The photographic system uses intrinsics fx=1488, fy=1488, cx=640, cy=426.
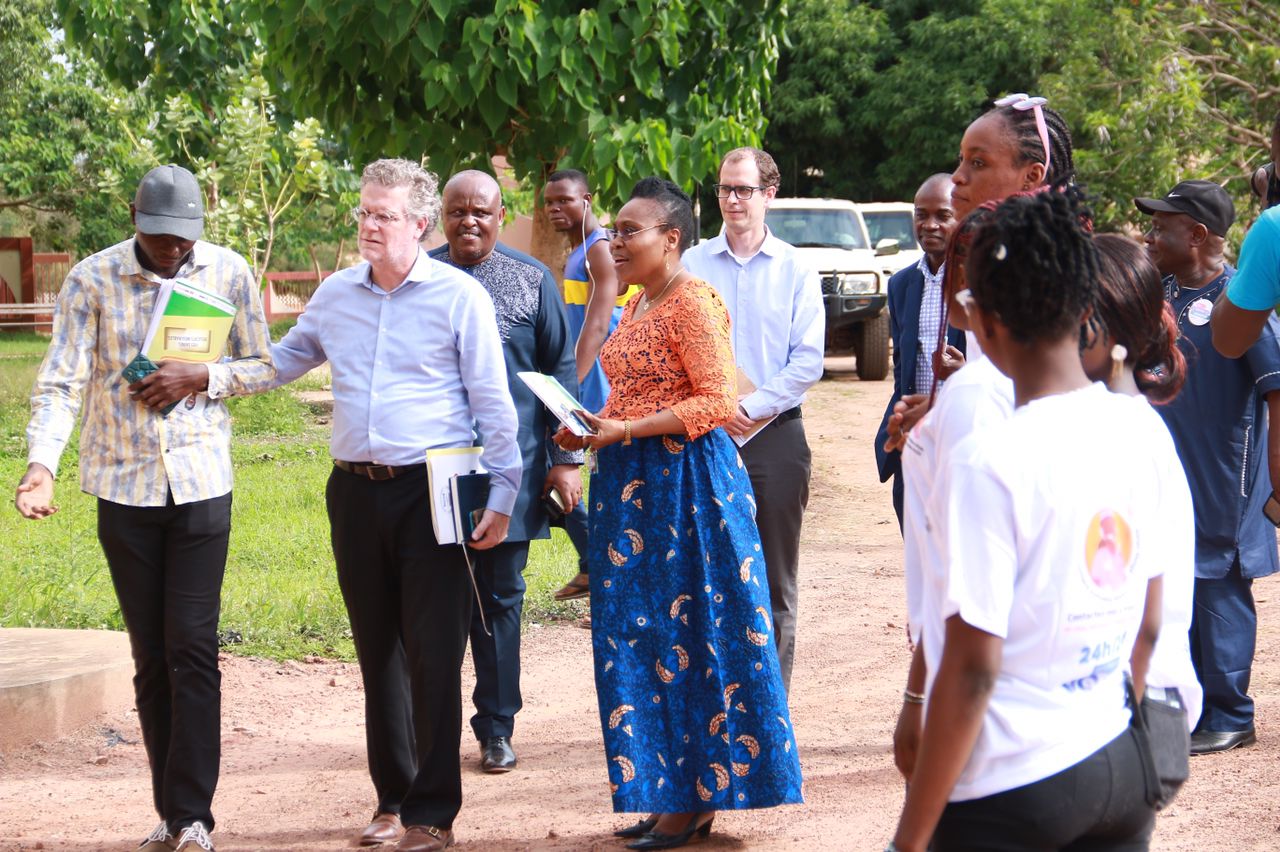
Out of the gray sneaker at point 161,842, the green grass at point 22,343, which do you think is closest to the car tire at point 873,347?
the green grass at point 22,343

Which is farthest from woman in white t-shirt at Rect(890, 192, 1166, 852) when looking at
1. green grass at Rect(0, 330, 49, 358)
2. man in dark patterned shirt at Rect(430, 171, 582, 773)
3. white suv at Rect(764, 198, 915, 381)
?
A: green grass at Rect(0, 330, 49, 358)

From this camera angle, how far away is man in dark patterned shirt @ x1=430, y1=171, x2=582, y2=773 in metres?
5.48

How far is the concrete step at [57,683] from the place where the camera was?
18.7 feet

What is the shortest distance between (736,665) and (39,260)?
37166 mm

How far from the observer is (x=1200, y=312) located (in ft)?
17.0

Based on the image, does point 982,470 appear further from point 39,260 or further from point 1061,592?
point 39,260

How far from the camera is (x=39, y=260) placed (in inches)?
1490

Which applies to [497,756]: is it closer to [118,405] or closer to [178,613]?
[178,613]

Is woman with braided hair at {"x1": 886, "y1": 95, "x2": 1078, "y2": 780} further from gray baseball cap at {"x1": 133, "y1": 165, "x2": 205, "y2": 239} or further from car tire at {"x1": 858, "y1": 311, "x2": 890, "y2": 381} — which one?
car tire at {"x1": 858, "y1": 311, "x2": 890, "y2": 381}

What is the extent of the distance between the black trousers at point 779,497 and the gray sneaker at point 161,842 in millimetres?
2127

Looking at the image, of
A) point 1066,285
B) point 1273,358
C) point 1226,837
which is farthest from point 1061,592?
point 1273,358

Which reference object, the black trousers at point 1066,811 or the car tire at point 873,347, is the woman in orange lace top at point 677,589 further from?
the car tire at point 873,347

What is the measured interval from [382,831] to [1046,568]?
117 inches

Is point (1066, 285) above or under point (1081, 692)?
above
